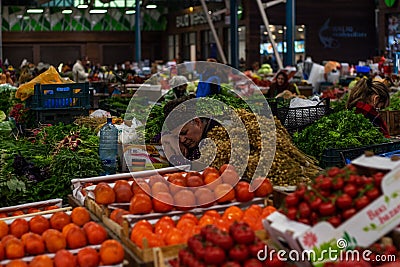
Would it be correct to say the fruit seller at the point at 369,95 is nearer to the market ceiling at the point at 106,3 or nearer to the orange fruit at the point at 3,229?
the orange fruit at the point at 3,229

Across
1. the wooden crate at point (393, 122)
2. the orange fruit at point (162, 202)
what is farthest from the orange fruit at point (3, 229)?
the wooden crate at point (393, 122)

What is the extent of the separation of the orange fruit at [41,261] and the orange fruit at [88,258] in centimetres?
12

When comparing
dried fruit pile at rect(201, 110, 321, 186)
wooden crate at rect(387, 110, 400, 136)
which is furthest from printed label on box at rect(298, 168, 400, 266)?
wooden crate at rect(387, 110, 400, 136)

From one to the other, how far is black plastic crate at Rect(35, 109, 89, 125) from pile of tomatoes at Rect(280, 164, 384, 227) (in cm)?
460

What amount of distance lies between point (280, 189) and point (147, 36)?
28203 millimetres

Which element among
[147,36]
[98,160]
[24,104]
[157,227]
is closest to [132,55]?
[147,36]

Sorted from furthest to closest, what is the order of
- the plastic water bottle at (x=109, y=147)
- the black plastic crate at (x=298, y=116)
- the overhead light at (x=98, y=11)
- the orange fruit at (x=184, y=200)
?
the overhead light at (x=98, y=11)
the black plastic crate at (x=298, y=116)
the plastic water bottle at (x=109, y=147)
the orange fruit at (x=184, y=200)

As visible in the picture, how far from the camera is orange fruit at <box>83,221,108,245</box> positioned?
2.77 meters

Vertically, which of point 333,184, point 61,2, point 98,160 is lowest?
point 98,160

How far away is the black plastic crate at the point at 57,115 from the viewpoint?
6.63m

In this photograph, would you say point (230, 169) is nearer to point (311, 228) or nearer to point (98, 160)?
point (311, 228)

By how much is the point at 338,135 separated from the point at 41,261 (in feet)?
8.10

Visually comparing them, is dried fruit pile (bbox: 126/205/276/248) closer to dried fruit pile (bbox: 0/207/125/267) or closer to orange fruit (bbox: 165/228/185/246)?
orange fruit (bbox: 165/228/185/246)

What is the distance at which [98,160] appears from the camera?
15.5 ft
